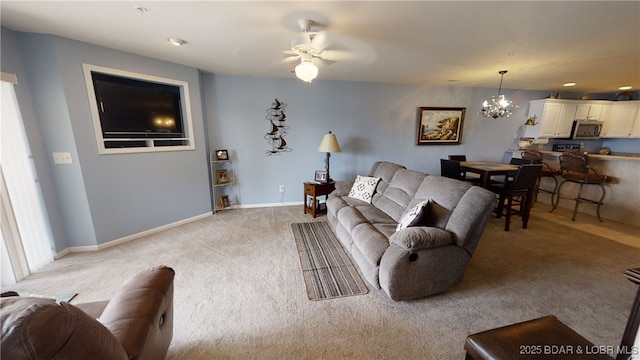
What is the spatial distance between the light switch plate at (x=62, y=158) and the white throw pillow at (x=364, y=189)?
3.37 m

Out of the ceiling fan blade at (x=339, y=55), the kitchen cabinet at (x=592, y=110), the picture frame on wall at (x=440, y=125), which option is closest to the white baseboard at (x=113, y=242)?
the ceiling fan blade at (x=339, y=55)

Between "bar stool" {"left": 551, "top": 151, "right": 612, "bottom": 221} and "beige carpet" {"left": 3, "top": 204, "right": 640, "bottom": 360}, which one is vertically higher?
"bar stool" {"left": 551, "top": 151, "right": 612, "bottom": 221}

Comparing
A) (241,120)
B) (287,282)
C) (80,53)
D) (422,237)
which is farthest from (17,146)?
(422,237)

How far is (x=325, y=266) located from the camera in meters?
2.46

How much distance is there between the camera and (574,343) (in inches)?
42.3

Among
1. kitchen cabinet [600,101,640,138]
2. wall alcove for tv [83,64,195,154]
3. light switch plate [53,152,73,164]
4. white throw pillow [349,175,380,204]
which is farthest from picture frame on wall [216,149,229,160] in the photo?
kitchen cabinet [600,101,640,138]

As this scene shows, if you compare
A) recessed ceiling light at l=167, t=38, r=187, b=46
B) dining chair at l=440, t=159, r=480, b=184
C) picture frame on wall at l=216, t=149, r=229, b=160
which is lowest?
dining chair at l=440, t=159, r=480, b=184

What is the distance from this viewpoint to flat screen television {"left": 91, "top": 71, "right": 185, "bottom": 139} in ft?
9.07

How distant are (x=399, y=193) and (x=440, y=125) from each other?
2987mm

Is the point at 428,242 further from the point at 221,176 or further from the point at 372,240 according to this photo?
the point at 221,176

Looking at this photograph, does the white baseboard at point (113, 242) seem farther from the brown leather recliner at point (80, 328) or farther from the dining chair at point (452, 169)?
the dining chair at point (452, 169)

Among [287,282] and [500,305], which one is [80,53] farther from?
[500,305]

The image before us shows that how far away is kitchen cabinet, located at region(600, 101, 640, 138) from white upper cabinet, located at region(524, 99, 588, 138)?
981 mm

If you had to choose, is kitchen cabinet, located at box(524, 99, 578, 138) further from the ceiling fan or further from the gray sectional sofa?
the ceiling fan
